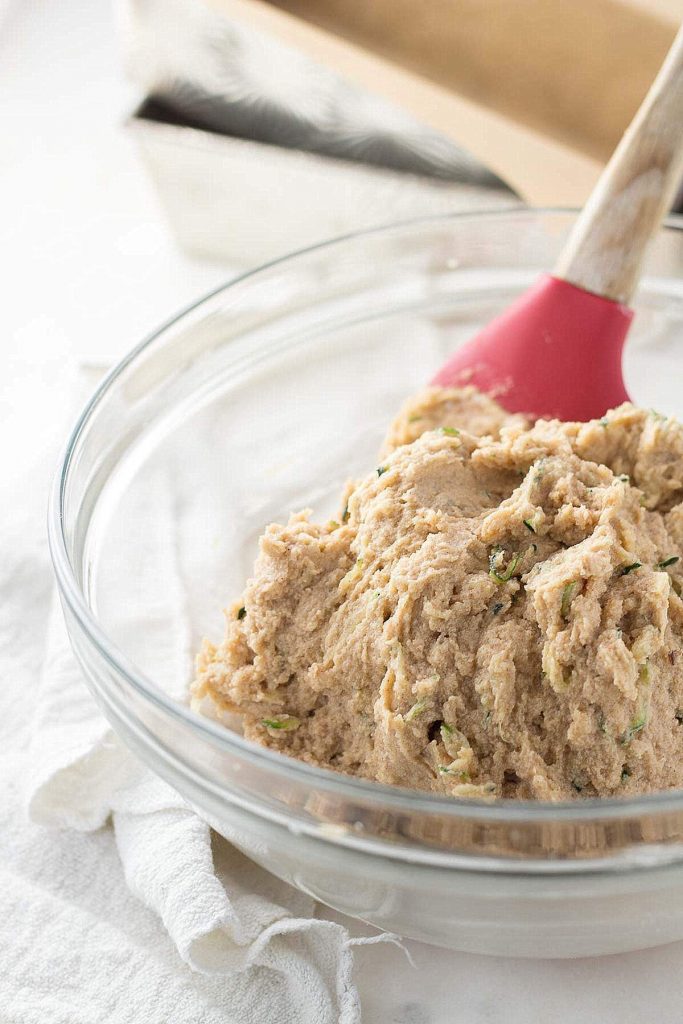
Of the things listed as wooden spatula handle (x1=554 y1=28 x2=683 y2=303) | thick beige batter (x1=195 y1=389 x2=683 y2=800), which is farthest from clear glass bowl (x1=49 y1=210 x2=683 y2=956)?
wooden spatula handle (x1=554 y1=28 x2=683 y2=303)

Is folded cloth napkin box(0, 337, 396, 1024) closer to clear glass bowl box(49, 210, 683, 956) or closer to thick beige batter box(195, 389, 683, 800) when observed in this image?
clear glass bowl box(49, 210, 683, 956)

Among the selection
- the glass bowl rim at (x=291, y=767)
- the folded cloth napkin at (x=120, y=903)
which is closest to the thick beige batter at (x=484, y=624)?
the glass bowl rim at (x=291, y=767)

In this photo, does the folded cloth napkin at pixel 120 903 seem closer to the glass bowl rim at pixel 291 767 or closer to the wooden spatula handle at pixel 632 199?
the glass bowl rim at pixel 291 767

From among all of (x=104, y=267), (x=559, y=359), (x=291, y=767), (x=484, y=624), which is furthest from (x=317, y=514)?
(x=104, y=267)

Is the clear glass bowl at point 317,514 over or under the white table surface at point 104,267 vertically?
over

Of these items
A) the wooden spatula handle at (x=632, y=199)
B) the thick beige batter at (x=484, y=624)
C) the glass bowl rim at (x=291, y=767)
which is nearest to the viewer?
the glass bowl rim at (x=291, y=767)

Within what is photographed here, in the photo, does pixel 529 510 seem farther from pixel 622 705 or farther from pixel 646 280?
Answer: pixel 646 280

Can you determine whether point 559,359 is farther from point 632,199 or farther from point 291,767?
point 291,767

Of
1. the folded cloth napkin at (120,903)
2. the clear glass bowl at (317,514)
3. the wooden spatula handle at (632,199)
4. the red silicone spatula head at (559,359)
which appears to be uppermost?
the wooden spatula handle at (632,199)
